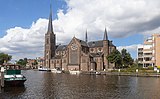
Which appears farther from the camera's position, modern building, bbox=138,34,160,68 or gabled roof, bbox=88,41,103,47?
gabled roof, bbox=88,41,103,47

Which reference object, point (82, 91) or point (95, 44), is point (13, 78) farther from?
point (95, 44)

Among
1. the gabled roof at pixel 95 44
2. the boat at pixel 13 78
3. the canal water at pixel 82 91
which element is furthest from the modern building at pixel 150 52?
the boat at pixel 13 78

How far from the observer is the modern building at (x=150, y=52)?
131500 millimetres

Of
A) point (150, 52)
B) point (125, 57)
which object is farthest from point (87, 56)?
point (150, 52)

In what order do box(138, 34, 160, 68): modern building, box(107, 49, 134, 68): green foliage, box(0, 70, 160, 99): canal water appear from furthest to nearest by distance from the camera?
box(107, 49, 134, 68): green foliage < box(138, 34, 160, 68): modern building < box(0, 70, 160, 99): canal water

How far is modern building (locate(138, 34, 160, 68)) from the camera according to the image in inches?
5177

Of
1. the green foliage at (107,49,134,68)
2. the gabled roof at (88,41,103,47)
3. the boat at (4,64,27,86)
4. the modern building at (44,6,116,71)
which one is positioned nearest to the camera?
the boat at (4,64,27,86)

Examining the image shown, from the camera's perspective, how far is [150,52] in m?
142

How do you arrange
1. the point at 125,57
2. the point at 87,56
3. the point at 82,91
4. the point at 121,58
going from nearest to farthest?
the point at 82,91 → the point at 121,58 → the point at 125,57 → the point at 87,56

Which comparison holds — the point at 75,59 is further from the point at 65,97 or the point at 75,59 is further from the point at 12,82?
the point at 65,97

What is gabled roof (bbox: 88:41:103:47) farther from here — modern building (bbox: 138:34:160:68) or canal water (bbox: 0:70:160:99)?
canal water (bbox: 0:70:160:99)

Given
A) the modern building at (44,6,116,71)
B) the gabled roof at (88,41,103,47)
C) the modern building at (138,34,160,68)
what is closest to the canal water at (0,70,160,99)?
the modern building at (138,34,160,68)

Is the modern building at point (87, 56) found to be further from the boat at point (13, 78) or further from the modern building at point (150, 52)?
the boat at point (13, 78)

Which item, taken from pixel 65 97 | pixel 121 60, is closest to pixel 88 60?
pixel 121 60
